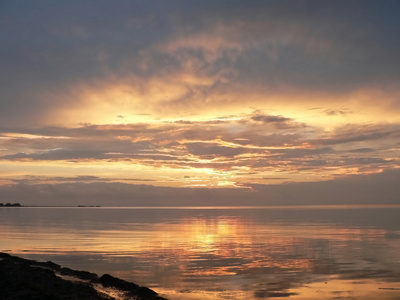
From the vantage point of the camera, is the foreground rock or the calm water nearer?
the foreground rock

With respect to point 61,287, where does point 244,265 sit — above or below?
below

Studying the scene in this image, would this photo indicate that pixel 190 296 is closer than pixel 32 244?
Yes

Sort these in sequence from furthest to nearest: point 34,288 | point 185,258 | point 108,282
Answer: point 185,258 → point 108,282 → point 34,288

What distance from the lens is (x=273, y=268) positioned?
3644 centimetres

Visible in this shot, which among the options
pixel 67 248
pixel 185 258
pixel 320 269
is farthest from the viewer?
pixel 67 248

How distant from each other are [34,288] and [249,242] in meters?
38.3

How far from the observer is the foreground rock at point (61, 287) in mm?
23312

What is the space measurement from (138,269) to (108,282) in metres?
7.07

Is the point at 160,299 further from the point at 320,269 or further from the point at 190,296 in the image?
the point at 320,269

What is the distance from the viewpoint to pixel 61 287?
2552 cm

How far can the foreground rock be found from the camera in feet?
76.5

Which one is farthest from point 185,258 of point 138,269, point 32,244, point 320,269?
point 32,244

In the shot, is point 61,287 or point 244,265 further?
point 244,265

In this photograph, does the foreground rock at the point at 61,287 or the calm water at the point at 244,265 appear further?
the calm water at the point at 244,265
